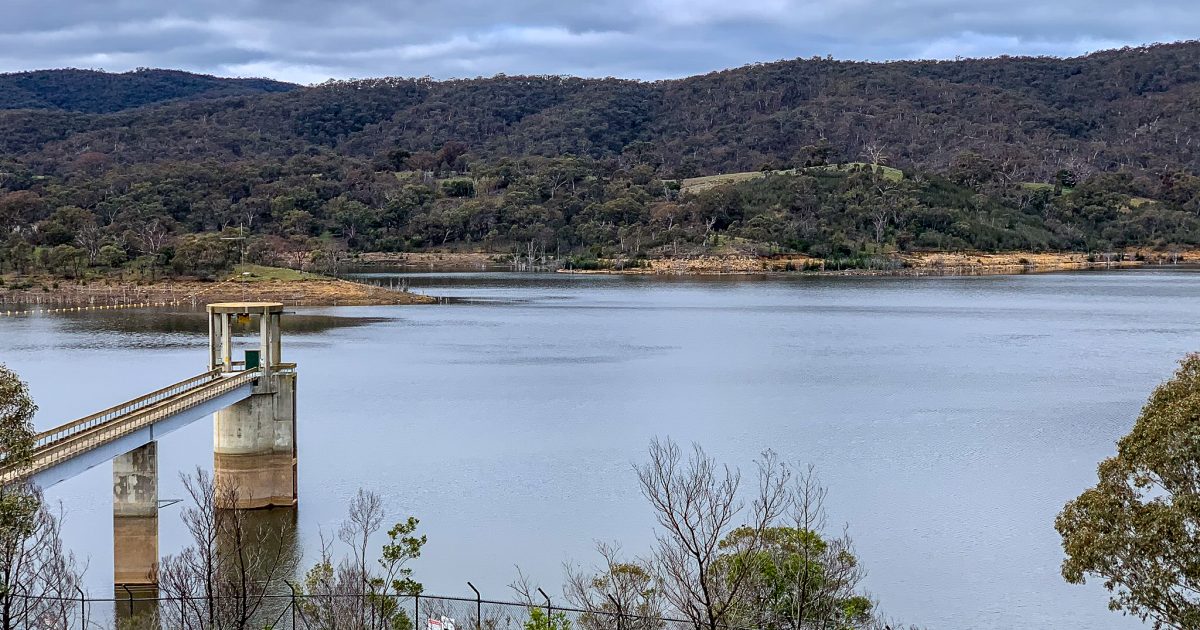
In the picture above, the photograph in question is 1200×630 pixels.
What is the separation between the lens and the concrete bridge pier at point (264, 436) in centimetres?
2716

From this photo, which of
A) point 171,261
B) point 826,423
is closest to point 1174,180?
point 171,261

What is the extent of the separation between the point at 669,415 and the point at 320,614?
24.8m

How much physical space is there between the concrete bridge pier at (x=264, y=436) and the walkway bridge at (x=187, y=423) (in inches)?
0.8

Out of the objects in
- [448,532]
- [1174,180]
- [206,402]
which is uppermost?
[1174,180]

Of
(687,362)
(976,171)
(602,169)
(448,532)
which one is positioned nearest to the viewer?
(448,532)

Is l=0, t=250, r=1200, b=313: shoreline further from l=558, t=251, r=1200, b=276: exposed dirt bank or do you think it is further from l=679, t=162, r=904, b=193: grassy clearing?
l=679, t=162, r=904, b=193: grassy clearing

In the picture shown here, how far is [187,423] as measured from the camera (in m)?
23.7

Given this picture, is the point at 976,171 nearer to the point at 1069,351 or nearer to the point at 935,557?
the point at 1069,351

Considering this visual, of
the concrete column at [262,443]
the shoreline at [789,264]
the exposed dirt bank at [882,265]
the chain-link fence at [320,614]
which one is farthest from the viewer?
the shoreline at [789,264]

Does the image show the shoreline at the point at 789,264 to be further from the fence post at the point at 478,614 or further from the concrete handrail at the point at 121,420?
the fence post at the point at 478,614

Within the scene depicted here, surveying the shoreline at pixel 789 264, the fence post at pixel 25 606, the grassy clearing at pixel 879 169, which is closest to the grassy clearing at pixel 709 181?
the grassy clearing at pixel 879 169

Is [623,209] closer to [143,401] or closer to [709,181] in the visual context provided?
[709,181]

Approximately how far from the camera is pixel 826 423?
1545 inches

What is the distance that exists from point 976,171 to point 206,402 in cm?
15000
